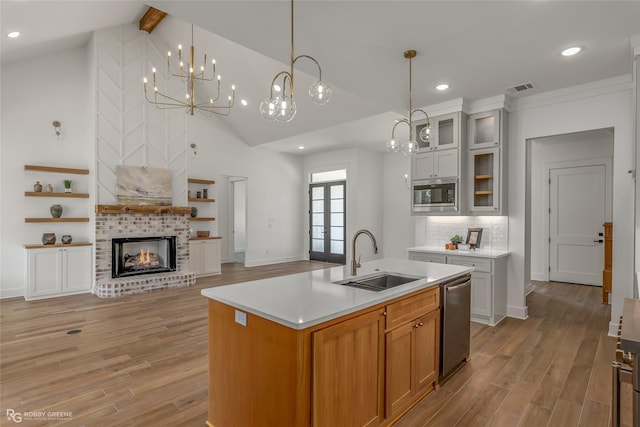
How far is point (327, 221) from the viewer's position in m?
9.30

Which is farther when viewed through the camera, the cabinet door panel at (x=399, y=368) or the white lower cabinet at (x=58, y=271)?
the white lower cabinet at (x=58, y=271)

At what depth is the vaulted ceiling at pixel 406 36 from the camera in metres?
2.59

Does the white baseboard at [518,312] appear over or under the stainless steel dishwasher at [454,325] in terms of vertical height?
under

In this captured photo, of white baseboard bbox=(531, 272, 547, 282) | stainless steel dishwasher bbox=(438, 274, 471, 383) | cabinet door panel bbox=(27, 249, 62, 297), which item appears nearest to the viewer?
stainless steel dishwasher bbox=(438, 274, 471, 383)

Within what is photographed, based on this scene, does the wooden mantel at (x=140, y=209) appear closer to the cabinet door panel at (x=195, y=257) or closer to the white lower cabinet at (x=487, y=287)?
the cabinet door panel at (x=195, y=257)

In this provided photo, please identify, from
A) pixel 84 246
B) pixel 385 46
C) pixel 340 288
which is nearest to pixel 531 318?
pixel 340 288

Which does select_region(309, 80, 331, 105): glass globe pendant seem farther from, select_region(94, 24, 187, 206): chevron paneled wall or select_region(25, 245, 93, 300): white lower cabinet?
select_region(25, 245, 93, 300): white lower cabinet

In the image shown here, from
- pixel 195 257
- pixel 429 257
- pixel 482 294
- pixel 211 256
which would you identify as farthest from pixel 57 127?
pixel 482 294

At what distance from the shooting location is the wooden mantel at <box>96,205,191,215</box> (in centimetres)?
578

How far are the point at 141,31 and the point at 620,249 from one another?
26.6 ft

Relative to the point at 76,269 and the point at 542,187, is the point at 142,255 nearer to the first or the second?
the point at 76,269

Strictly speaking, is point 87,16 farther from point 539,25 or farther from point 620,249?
point 620,249

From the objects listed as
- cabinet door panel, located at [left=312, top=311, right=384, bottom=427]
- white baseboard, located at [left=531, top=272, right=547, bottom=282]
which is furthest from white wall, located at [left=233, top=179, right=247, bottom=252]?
cabinet door panel, located at [left=312, top=311, right=384, bottom=427]

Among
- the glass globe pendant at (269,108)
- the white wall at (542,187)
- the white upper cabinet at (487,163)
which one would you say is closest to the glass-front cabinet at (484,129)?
the white upper cabinet at (487,163)
